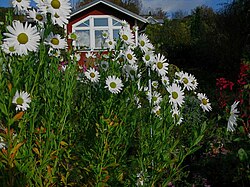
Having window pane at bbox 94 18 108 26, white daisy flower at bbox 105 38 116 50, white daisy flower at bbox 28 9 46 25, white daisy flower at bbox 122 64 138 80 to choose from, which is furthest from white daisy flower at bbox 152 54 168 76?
window pane at bbox 94 18 108 26

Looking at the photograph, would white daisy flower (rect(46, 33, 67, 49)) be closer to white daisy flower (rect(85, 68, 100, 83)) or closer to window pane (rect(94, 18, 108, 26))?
white daisy flower (rect(85, 68, 100, 83))

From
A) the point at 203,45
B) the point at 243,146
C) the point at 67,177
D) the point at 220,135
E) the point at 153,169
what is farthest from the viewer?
the point at 203,45

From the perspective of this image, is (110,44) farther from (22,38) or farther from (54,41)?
(22,38)

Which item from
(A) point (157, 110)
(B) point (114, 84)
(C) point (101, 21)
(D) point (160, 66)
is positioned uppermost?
(C) point (101, 21)

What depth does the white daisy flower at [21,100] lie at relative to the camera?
5.82 feet

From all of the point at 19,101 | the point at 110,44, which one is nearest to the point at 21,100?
the point at 19,101

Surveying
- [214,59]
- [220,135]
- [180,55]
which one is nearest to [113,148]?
[220,135]

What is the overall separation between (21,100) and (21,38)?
11.0 inches

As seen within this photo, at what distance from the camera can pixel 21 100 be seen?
1782 millimetres

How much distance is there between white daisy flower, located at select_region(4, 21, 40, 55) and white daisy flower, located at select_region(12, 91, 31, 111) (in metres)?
0.19

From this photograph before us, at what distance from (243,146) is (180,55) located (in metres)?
14.1

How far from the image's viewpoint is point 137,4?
103 ft

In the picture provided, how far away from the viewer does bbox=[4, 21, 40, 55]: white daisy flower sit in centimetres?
176

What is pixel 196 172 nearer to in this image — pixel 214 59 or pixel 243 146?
pixel 243 146
